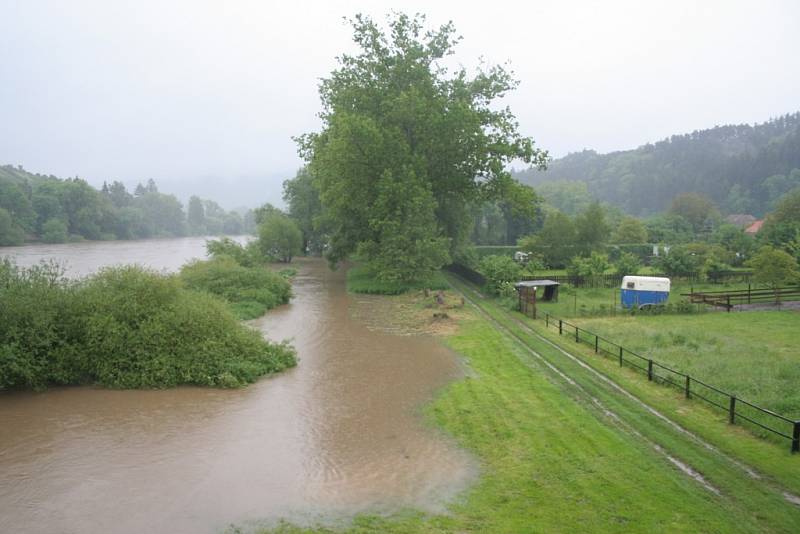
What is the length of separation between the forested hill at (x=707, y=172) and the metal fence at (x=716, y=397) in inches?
4665

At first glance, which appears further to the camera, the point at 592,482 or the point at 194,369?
the point at 194,369

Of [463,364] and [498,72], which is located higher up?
[498,72]

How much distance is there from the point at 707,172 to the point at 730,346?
138 meters

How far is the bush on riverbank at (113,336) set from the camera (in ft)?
56.3

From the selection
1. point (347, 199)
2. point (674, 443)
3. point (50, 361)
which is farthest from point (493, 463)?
point (347, 199)

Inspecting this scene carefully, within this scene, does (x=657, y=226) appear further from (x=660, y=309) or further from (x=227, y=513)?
(x=227, y=513)

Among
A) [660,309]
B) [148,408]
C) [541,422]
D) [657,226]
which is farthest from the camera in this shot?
[657,226]

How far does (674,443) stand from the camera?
13.2 meters

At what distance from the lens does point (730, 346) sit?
2227cm

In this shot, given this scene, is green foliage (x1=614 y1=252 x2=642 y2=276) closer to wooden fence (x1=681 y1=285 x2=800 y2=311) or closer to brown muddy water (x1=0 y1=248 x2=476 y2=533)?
wooden fence (x1=681 y1=285 x2=800 y2=311)

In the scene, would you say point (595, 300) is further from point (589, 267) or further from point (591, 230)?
point (591, 230)

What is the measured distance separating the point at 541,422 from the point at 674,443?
315cm

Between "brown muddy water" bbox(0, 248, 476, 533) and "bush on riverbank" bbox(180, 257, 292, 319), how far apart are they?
1243 centimetres

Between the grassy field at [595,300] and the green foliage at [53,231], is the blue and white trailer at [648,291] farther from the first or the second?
the green foliage at [53,231]
